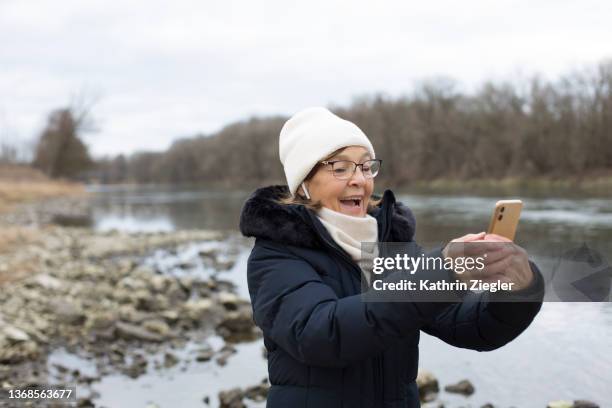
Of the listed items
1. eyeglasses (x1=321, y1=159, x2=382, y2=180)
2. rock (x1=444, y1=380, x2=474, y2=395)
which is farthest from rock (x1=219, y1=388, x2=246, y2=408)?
eyeglasses (x1=321, y1=159, x2=382, y2=180)

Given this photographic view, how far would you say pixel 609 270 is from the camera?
57.0 inches

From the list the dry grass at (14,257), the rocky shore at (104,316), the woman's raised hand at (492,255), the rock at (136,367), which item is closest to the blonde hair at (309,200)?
the woman's raised hand at (492,255)

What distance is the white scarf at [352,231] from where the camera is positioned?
1.82m

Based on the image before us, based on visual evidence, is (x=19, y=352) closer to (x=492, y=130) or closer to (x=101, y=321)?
(x=101, y=321)

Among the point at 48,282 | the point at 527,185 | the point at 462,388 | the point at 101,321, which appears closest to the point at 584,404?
the point at 462,388

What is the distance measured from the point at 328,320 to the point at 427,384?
4.61 metres

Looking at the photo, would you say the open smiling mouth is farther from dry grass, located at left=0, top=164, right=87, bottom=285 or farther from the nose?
dry grass, located at left=0, top=164, right=87, bottom=285

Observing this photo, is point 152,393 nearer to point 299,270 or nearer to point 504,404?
point 504,404

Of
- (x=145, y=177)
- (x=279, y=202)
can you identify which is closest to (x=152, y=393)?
(x=279, y=202)

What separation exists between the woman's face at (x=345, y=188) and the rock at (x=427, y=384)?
4.23 metres

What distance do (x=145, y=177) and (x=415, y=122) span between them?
291ft

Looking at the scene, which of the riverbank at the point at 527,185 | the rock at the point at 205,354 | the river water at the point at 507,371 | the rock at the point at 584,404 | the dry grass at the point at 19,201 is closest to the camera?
the rock at the point at 584,404

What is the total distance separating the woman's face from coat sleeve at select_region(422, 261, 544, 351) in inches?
16.8

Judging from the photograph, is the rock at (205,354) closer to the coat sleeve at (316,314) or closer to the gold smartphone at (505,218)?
the coat sleeve at (316,314)
